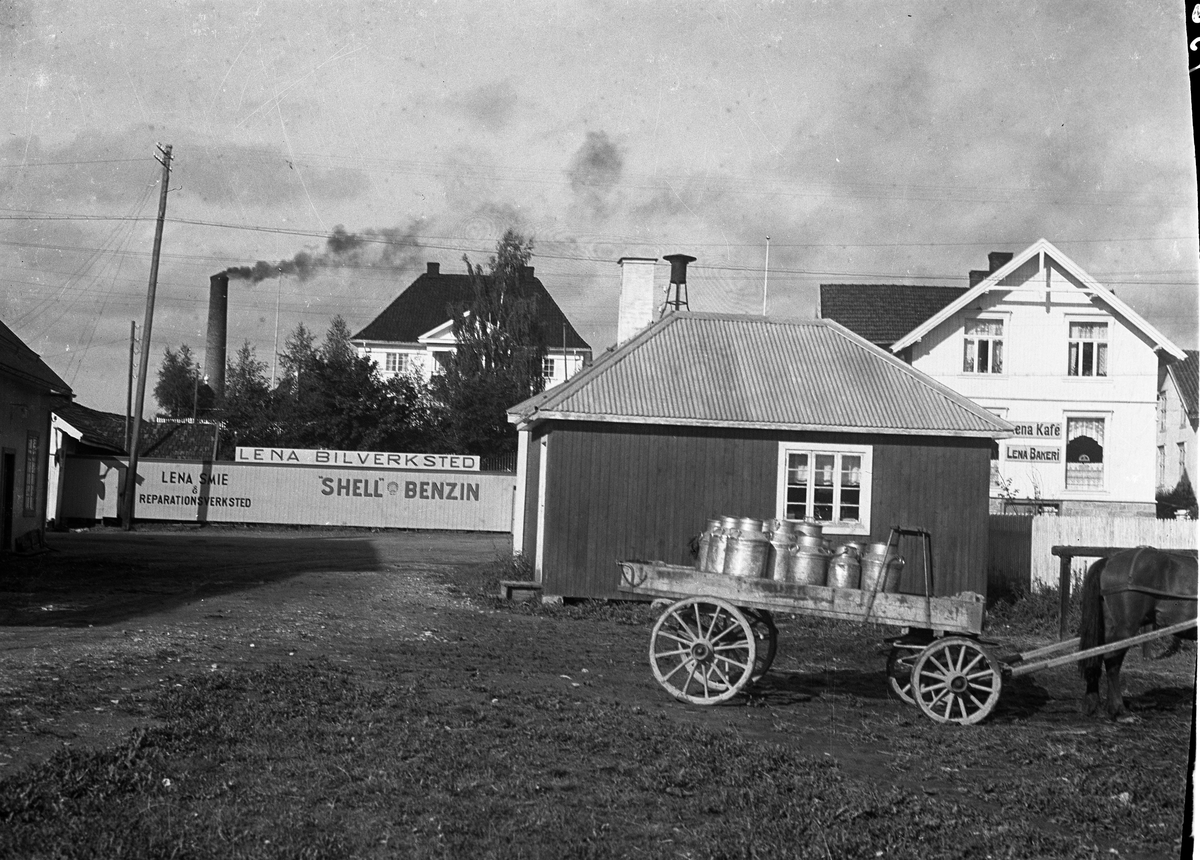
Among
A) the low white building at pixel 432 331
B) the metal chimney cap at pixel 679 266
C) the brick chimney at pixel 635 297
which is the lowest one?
the brick chimney at pixel 635 297

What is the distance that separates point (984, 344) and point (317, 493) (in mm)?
22361

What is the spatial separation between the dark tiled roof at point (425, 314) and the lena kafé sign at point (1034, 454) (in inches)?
1062

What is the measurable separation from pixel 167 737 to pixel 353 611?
348 inches

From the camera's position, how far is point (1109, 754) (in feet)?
28.8

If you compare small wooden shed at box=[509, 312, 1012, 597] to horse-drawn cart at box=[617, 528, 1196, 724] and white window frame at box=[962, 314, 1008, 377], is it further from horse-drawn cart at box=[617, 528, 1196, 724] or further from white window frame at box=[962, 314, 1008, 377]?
white window frame at box=[962, 314, 1008, 377]

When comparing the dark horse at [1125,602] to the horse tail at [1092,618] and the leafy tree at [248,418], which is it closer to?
the horse tail at [1092,618]

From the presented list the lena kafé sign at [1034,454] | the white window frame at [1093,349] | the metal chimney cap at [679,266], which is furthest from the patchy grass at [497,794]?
the white window frame at [1093,349]

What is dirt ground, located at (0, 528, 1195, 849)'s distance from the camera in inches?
339

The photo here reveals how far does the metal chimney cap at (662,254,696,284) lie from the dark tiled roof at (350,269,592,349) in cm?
3090

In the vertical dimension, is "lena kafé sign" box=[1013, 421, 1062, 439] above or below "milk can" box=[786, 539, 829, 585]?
above

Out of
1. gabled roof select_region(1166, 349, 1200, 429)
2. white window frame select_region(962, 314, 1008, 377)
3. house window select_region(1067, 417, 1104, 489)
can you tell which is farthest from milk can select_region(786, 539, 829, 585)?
gabled roof select_region(1166, 349, 1200, 429)

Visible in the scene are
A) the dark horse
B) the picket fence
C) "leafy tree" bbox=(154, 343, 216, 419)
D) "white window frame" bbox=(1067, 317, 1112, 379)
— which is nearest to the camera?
the dark horse

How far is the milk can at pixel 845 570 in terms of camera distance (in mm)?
10141

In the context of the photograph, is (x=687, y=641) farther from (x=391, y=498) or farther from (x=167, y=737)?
(x=391, y=498)
